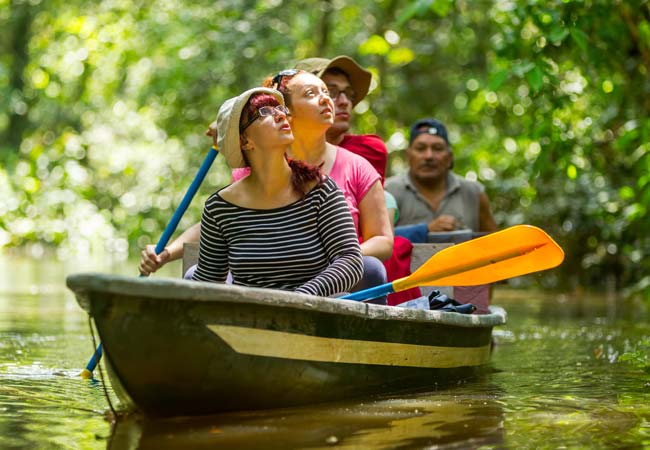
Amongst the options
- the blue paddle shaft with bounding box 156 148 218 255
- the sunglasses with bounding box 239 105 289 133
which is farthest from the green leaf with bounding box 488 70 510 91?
the sunglasses with bounding box 239 105 289 133

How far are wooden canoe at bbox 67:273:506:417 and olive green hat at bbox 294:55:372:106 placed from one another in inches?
70.3

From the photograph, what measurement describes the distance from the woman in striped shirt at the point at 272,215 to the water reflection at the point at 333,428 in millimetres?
493

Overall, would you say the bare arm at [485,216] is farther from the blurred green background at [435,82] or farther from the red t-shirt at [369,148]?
Result: the red t-shirt at [369,148]

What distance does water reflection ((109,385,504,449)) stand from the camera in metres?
3.52

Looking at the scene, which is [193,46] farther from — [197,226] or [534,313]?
[197,226]

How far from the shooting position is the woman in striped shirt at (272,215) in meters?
4.30

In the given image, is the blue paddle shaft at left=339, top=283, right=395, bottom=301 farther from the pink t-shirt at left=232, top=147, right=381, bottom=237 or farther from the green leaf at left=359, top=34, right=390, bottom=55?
the green leaf at left=359, top=34, right=390, bottom=55

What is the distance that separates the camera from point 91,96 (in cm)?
2420

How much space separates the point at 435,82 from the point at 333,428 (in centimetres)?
1271

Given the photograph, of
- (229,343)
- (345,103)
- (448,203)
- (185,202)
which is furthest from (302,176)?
(448,203)

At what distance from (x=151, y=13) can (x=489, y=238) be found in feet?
41.1

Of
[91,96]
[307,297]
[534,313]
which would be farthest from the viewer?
[91,96]

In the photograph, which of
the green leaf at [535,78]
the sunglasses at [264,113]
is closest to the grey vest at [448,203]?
the green leaf at [535,78]

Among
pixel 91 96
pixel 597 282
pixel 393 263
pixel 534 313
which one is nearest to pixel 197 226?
pixel 393 263
